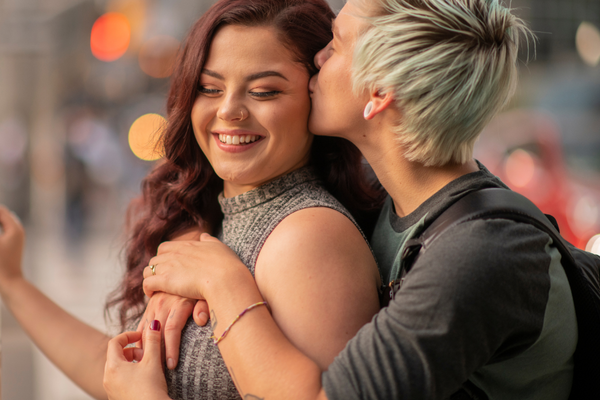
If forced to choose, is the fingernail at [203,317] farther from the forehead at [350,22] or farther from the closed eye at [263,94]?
the forehead at [350,22]

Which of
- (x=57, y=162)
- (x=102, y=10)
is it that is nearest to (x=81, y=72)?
(x=102, y=10)

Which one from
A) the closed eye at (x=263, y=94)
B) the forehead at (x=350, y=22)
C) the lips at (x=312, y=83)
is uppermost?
the forehead at (x=350, y=22)

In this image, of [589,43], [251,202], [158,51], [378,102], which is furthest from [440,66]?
[589,43]

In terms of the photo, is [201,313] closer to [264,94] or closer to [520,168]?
[264,94]

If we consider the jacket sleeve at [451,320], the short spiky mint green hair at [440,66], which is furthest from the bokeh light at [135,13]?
the jacket sleeve at [451,320]

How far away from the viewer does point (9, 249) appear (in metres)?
2.64

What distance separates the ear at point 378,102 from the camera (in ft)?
5.56

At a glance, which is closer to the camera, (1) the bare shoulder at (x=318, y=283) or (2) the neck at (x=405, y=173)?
(1) the bare shoulder at (x=318, y=283)

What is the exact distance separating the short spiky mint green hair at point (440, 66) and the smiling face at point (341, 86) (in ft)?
0.24

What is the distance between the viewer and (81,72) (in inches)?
744

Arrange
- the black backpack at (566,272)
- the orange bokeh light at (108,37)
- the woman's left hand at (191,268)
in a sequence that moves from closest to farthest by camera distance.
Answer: the black backpack at (566,272) → the woman's left hand at (191,268) → the orange bokeh light at (108,37)

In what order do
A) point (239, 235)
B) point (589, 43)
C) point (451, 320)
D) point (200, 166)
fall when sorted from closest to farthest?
point (451, 320)
point (239, 235)
point (200, 166)
point (589, 43)

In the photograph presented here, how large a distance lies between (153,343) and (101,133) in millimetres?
13206

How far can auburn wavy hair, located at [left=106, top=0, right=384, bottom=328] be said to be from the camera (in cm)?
192
